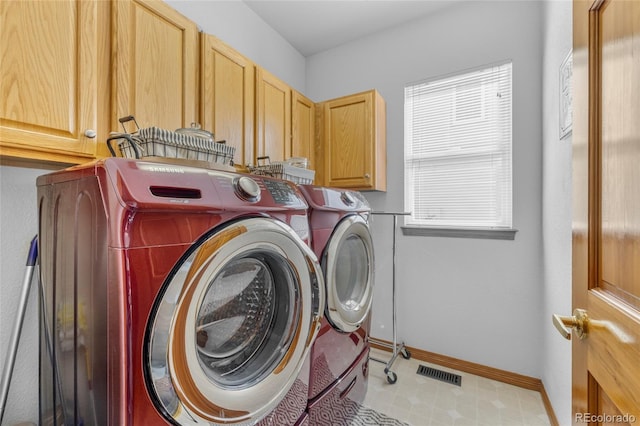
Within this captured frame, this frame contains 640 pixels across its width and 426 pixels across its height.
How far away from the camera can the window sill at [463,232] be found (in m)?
2.09

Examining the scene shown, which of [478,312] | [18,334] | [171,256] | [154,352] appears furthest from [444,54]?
[18,334]

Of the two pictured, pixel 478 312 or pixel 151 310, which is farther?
pixel 478 312

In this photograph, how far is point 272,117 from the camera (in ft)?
6.58

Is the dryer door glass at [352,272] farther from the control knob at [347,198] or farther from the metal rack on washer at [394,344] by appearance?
the metal rack on washer at [394,344]

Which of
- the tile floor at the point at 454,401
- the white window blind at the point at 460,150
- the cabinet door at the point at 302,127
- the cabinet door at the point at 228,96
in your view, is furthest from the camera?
the cabinet door at the point at 302,127

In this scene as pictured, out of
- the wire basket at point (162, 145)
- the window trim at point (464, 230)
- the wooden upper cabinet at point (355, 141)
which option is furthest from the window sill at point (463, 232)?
the wire basket at point (162, 145)

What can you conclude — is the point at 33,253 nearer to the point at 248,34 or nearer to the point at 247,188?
the point at 247,188

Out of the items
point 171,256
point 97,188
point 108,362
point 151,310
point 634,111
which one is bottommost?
point 108,362

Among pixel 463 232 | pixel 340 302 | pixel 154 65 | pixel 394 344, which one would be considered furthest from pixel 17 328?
pixel 463 232

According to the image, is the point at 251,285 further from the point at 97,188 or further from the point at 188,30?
the point at 188,30

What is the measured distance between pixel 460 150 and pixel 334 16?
1549 mm

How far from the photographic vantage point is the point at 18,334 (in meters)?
1.07

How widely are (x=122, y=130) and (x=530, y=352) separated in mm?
2794

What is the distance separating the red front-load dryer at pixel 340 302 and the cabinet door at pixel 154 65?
74cm
